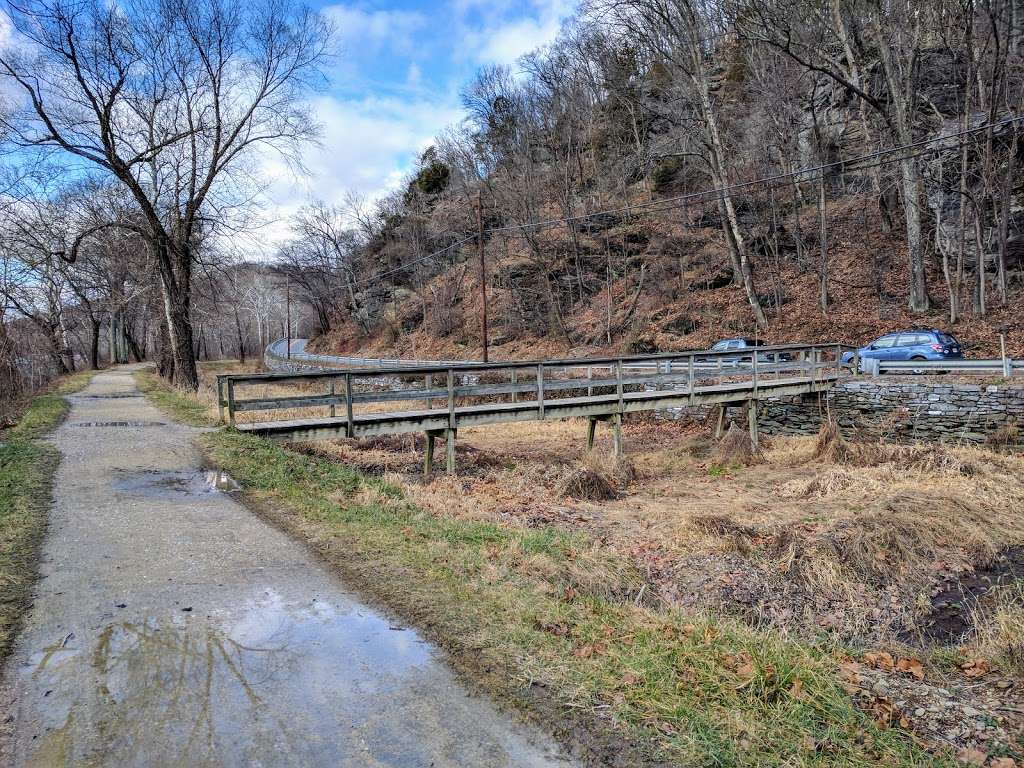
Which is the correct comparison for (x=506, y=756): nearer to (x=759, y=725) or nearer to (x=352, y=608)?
(x=759, y=725)

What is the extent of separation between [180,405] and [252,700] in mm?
14297

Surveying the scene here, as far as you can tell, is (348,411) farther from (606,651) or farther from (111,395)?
(111,395)

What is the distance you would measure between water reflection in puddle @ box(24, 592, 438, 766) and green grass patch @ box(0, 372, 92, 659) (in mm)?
740

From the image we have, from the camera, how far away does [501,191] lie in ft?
128

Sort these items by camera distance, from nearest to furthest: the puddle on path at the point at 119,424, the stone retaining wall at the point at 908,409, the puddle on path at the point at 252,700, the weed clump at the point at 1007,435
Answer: the puddle on path at the point at 252,700, the puddle on path at the point at 119,424, the weed clump at the point at 1007,435, the stone retaining wall at the point at 908,409

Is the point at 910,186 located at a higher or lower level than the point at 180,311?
higher

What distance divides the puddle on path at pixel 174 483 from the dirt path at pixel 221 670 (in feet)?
4.65

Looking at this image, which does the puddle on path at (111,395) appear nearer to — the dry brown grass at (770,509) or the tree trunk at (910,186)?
the dry brown grass at (770,509)

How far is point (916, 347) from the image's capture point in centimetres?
1975

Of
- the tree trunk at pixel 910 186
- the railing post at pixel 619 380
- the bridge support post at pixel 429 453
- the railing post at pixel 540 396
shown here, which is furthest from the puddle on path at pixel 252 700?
the tree trunk at pixel 910 186

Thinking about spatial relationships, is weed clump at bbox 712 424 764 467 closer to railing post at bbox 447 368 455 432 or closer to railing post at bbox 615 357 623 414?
railing post at bbox 615 357 623 414

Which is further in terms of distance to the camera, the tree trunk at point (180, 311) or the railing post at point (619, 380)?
the tree trunk at point (180, 311)

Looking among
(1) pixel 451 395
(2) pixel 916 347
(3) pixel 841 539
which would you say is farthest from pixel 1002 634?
(2) pixel 916 347

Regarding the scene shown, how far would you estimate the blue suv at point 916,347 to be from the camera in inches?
761
